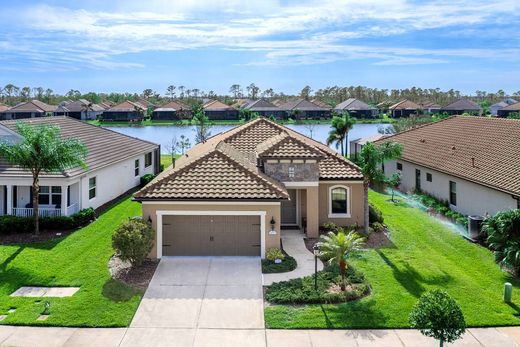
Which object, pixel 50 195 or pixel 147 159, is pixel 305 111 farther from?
pixel 50 195

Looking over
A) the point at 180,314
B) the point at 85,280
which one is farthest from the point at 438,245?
the point at 85,280

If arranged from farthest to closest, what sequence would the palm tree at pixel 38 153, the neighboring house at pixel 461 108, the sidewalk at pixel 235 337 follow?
the neighboring house at pixel 461 108
the palm tree at pixel 38 153
the sidewalk at pixel 235 337

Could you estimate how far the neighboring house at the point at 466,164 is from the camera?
2011 centimetres

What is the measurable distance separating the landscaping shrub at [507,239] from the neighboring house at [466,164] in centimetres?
274

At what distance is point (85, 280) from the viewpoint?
15.1 metres

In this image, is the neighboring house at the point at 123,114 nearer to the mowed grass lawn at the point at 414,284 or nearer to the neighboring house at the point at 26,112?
the neighboring house at the point at 26,112

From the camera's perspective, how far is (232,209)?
56.3 ft

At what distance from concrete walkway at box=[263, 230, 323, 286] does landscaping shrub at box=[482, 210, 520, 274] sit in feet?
20.5

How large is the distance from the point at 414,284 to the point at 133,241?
9.53m

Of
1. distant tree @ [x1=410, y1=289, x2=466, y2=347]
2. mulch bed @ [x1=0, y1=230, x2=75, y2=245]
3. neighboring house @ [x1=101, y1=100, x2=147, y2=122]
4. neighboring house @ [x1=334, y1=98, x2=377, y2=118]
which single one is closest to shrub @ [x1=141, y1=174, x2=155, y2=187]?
mulch bed @ [x1=0, y1=230, x2=75, y2=245]

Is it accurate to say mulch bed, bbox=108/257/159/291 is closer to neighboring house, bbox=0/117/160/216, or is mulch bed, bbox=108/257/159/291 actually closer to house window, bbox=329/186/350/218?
neighboring house, bbox=0/117/160/216

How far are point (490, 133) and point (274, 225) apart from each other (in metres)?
16.2

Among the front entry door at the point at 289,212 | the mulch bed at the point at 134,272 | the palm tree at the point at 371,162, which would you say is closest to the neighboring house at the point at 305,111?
the front entry door at the point at 289,212

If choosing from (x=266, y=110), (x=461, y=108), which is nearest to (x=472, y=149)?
(x=266, y=110)
